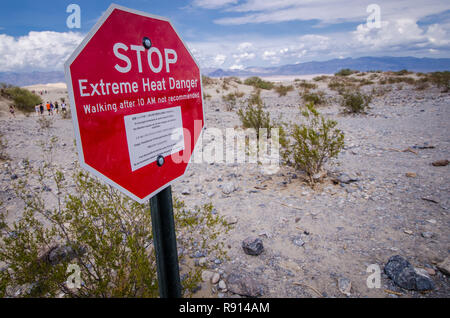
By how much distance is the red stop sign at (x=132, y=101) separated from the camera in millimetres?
874

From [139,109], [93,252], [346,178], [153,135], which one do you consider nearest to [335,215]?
[346,178]

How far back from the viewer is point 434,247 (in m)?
2.67

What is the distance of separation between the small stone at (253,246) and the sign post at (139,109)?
5.07ft

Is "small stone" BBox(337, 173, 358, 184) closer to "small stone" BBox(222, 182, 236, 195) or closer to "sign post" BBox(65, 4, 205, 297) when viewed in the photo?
"small stone" BBox(222, 182, 236, 195)

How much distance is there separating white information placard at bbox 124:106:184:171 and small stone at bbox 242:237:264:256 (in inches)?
74.0

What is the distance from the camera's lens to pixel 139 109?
42.1 inches

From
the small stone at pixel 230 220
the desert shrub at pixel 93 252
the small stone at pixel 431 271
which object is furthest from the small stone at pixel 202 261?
the small stone at pixel 431 271

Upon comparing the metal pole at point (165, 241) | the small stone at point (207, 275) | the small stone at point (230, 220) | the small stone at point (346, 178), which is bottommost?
the small stone at point (207, 275)

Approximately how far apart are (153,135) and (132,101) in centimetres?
19

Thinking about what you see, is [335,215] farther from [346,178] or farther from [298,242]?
[346,178]

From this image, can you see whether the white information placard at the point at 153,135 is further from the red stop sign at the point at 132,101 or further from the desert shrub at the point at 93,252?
the desert shrub at the point at 93,252

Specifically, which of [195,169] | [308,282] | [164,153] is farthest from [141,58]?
[195,169]

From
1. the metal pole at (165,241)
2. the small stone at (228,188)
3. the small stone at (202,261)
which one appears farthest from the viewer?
the small stone at (228,188)
